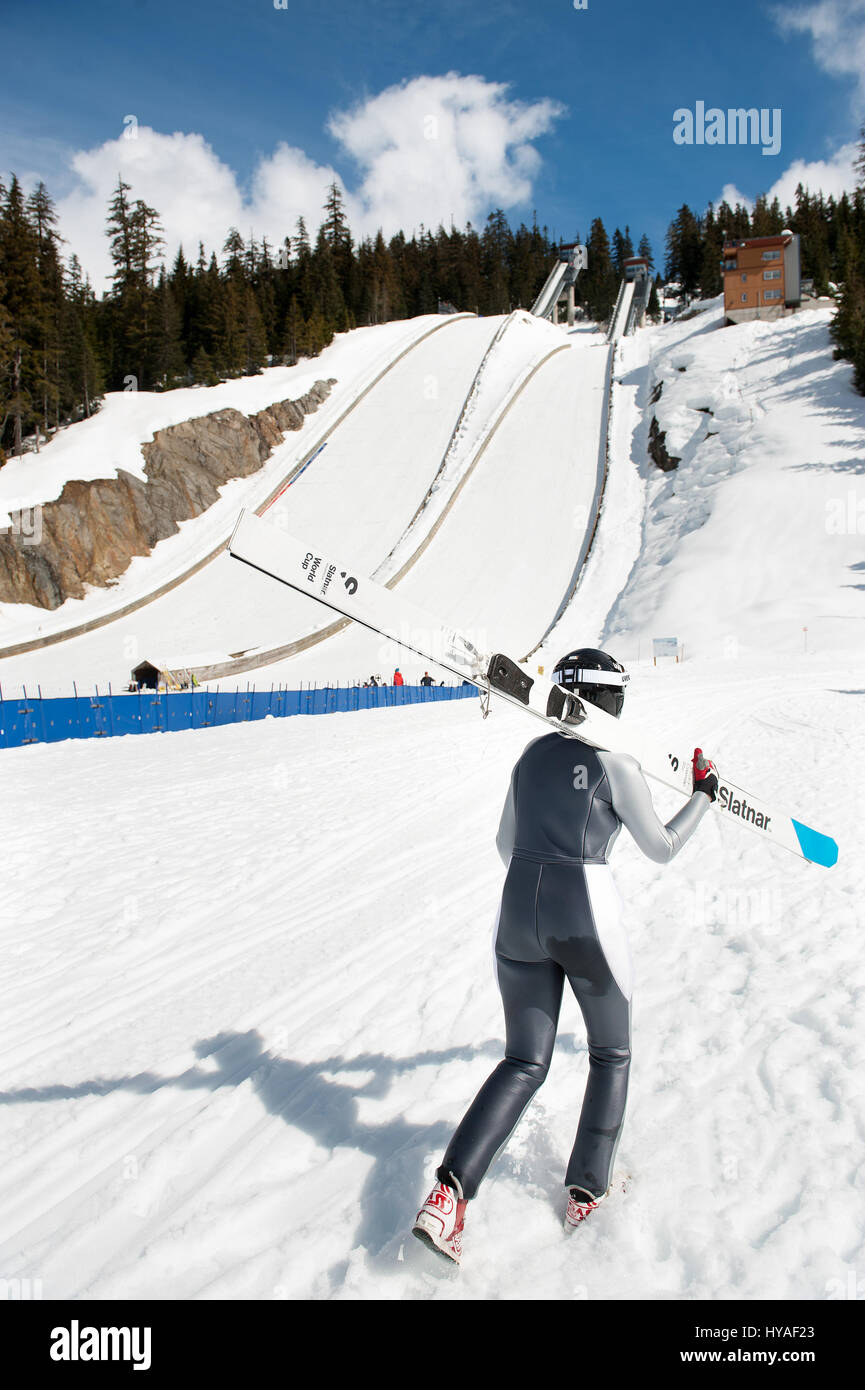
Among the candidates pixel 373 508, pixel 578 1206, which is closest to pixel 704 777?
pixel 578 1206

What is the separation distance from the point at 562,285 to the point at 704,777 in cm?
10506

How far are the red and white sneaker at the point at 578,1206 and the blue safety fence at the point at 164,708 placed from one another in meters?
15.9

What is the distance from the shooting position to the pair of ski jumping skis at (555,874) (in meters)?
2.78

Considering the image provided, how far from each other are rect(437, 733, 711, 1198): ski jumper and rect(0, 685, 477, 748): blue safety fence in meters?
15.7

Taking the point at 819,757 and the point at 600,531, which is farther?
the point at 600,531

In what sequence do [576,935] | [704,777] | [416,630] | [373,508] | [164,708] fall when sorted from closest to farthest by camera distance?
[576,935]
[416,630]
[704,777]
[164,708]
[373,508]

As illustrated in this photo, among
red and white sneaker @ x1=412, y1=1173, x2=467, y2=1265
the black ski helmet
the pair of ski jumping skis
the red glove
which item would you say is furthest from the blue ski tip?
red and white sneaker @ x1=412, y1=1173, x2=467, y2=1265

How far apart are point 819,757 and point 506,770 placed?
4.26 m

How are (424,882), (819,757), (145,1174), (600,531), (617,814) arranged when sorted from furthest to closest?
1. (600,531)
2. (819,757)
3. (424,882)
4. (145,1174)
5. (617,814)

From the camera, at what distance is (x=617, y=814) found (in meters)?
2.90

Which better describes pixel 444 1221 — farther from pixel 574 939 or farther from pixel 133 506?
pixel 133 506

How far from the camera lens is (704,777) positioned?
337 cm
